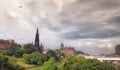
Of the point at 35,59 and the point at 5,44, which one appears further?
the point at 5,44

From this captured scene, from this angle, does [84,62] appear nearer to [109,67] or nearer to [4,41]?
[109,67]

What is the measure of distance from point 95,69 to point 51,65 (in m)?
13.8

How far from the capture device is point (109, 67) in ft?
240

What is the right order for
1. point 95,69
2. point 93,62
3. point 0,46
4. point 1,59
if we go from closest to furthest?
point 95,69 < point 93,62 < point 1,59 < point 0,46

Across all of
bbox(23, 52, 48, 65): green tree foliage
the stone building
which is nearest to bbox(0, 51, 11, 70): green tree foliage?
bbox(23, 52, 48, 65): green tree foliage

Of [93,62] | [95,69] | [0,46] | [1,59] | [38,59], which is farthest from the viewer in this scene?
[0,46]

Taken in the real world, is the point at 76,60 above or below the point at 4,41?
below

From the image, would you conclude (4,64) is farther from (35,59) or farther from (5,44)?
(5,44)

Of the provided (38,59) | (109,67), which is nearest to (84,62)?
(109,67)

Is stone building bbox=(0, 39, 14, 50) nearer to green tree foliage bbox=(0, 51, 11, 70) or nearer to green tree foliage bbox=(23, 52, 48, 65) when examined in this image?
green tree foliage bbox=(23, 52, 48, 65)

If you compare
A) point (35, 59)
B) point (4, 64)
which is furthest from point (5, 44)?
point (4, 64)

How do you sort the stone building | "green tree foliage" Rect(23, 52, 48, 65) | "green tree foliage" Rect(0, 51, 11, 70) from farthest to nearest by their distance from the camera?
the stone building → "green tree foliage" Rect(23, 52, 48, 65) → "green tree foliage" Rect(0, 51, 11, 70)

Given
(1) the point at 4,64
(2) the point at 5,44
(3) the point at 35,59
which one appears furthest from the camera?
(2) the point at 5,44

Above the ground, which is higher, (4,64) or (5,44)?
(5,44)
